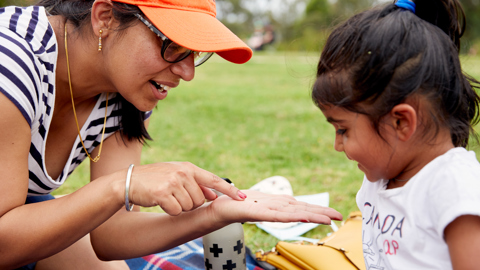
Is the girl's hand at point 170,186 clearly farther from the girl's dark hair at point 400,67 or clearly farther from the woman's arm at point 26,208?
the girl's dark hair at point 400,67

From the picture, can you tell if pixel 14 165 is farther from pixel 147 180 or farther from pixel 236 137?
pixel 236 137

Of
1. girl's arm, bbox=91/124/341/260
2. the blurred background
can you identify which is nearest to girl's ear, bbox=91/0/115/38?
girl's arm, bbox=91/124/341/260

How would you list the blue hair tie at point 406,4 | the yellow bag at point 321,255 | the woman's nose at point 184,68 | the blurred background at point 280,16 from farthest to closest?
1. the blurred background at point 280,16
2. the yellow bag at point 321,255
3. the woman's nose at point 184,68
4. the blue hair tie at point 406,4

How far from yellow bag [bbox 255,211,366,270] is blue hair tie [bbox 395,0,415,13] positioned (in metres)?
1.17

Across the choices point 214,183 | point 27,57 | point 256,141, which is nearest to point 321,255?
point 214,183

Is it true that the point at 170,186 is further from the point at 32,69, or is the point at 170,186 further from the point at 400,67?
the point at 400,67

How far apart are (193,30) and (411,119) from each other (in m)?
0.75

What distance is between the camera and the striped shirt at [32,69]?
5.04 feet

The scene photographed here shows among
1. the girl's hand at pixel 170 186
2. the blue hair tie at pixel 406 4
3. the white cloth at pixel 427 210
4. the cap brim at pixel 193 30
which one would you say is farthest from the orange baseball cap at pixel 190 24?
the white cloth at pixel 427 210

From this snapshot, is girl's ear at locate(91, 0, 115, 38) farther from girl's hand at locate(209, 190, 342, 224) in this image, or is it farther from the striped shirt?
girl's hand at locate(209, 190, 342, 224)

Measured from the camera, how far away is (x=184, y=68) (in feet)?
5.50

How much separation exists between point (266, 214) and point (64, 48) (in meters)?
1.00

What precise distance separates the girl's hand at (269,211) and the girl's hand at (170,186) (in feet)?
0.34

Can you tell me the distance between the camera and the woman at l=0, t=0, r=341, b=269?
4.99ft
